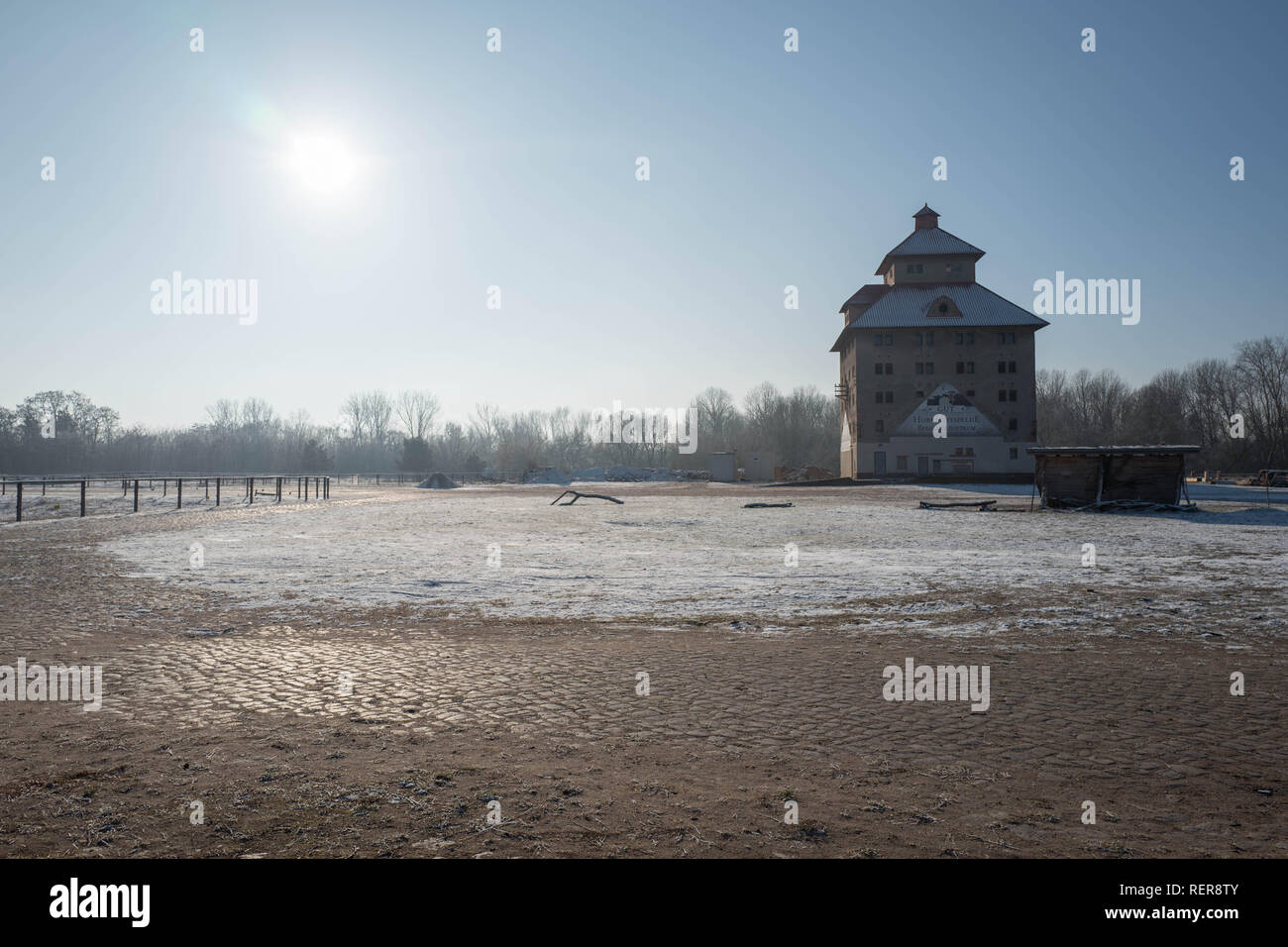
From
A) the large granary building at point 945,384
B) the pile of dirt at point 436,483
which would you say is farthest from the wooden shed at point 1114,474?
the pile of dirt at point 436,483

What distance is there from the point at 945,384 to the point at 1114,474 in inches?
1340

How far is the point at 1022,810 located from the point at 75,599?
38.8 ft

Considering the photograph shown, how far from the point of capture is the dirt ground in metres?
3.46

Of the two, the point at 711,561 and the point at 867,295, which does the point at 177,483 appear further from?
the point at 867,295

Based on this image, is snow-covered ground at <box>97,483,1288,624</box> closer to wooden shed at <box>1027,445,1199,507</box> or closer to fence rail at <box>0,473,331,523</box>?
wooden shed at <box>1027,445,1199,507</box>

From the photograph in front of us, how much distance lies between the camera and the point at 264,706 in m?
5.60

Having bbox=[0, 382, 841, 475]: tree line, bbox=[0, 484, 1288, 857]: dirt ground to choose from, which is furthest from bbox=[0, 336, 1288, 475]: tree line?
bbox=[0, 484, 1288, 857]: dirt ground

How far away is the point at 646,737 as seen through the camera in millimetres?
4922

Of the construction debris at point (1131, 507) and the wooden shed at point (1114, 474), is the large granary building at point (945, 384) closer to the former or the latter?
the wooden shed at point (1114, 474)

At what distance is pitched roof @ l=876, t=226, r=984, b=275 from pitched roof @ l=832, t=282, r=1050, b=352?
8.55 ft

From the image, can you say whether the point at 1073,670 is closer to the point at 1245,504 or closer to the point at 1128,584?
the point at 1128,584

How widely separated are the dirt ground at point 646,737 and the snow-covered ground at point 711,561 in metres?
1.13

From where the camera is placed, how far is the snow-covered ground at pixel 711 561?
34.2 feet

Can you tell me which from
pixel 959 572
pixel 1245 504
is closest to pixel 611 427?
pixel 1245 504
